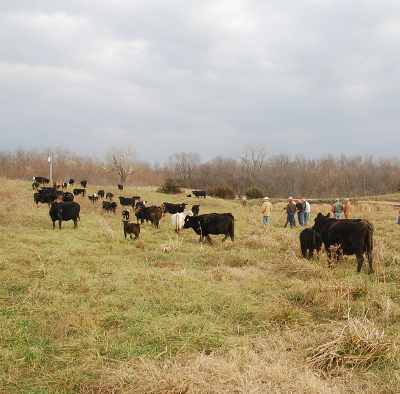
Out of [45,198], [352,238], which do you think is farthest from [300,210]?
[45,198]

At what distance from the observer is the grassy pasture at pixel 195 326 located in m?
3.69

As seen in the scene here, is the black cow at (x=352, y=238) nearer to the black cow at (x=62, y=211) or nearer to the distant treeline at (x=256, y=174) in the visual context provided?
the black cow at (x=62, y=211)

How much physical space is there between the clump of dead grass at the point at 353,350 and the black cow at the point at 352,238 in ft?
13.5

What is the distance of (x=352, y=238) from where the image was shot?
28.3ft

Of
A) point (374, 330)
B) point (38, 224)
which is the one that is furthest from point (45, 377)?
point (38, 224)

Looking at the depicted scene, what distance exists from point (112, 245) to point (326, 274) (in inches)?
281

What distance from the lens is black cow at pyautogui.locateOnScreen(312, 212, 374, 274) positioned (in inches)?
332

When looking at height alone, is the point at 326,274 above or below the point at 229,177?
below

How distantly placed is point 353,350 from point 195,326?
6.92 feet

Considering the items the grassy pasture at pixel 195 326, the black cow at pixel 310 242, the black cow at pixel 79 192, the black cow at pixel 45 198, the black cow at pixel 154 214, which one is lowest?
the grassy pasture at pixel 195 326

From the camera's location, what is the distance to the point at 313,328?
5098 millimetres

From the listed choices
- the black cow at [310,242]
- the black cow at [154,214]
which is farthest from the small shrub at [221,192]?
the black cow at [310,242]

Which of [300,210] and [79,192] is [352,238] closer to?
[300,210]

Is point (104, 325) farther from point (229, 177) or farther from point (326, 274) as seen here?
point (229, 177)
